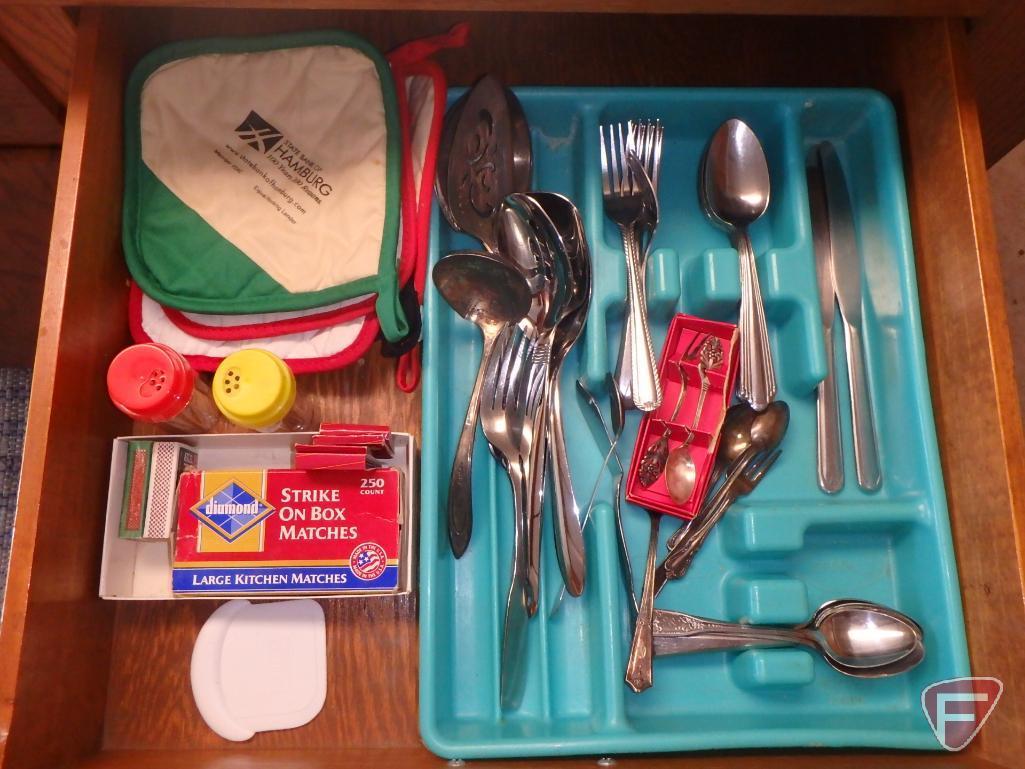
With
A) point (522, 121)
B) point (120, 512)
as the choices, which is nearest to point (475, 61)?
point (522, 121)

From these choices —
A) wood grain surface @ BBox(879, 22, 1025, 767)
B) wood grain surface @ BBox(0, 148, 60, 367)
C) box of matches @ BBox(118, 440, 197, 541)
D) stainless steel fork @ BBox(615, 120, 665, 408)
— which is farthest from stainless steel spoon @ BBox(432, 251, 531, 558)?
wood grain surface @ BBox(0, 148, 60, 367)

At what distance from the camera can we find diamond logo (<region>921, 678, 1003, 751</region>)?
0.55 metres

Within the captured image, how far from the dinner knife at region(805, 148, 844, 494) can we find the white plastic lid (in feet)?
1.54

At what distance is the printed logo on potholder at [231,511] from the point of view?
0.56m

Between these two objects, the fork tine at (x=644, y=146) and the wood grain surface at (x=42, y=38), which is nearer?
the wood grain surface at (x=42, y=38)

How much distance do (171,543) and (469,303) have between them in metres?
0.31

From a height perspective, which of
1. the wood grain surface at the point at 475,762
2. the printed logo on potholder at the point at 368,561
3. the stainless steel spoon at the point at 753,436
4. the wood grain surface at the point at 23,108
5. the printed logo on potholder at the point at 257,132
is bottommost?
the wood grain surface at the point at 475,762

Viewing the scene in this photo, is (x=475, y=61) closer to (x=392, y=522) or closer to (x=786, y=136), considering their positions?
(x=786, y=136)

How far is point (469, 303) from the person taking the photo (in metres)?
0.62

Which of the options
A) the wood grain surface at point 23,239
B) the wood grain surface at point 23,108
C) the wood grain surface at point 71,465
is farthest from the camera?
the wood grain surface at point 23,239

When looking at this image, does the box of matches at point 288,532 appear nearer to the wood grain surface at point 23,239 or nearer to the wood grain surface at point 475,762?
the wood grain surface at point 475,762

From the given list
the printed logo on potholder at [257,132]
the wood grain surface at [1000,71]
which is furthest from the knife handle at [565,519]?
the wood grain surface at [1000,71]

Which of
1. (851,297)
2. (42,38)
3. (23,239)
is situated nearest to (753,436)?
(851,297)

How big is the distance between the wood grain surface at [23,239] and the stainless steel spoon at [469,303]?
48 centimetres
